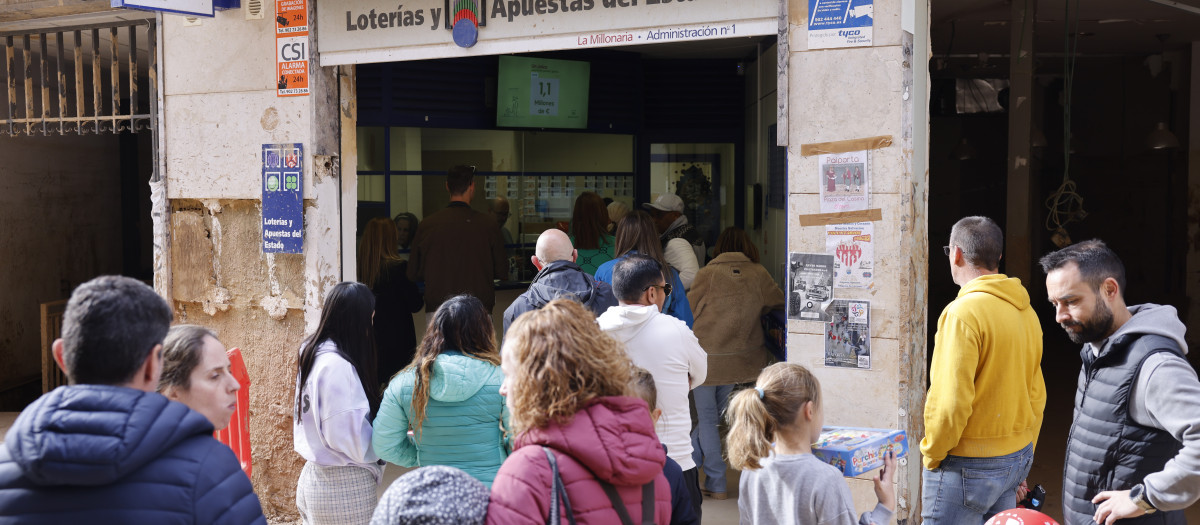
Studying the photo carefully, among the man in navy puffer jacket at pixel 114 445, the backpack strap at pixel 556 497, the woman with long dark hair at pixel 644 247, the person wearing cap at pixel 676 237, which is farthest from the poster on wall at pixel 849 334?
the man in navy puffer jacket at pixel 114 445

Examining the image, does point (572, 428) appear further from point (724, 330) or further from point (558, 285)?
point (724, 330)

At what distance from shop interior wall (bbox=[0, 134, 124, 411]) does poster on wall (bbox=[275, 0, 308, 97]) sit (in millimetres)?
5171

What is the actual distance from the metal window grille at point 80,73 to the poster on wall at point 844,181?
3.85 metres

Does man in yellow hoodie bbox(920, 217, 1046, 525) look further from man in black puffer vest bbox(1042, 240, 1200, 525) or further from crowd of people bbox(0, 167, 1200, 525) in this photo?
man in black puffer vest bbox(1042, 240, 1200, 525)

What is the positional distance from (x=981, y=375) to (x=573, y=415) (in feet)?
6.09

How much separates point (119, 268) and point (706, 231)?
7.12 metres

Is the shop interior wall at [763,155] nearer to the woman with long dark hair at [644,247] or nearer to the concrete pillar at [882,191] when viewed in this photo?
the woman with long dark hair at [644,247]

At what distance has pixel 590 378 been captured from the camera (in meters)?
2.15

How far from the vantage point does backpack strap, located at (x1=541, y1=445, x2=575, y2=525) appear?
2.02 m

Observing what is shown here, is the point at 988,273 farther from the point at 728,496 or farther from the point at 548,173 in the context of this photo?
the point at 548,173

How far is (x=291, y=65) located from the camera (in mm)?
5410

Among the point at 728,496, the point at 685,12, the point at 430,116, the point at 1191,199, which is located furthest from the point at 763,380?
the point at 1191,199

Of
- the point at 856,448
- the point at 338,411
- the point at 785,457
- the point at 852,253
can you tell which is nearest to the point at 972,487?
the point at 856,448

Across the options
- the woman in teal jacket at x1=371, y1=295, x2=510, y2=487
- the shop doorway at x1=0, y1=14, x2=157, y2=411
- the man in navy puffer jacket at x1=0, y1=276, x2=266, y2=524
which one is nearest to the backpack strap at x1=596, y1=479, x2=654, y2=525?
the man in navy puffer jacket at x1=0, y1=276, x2=266, y2=524
